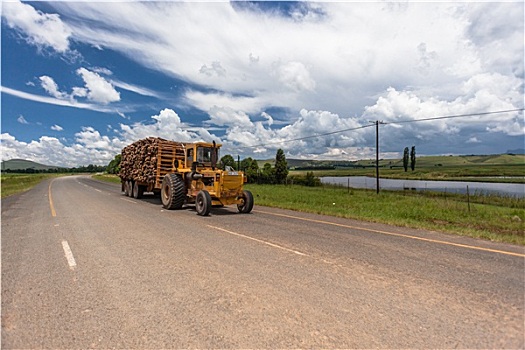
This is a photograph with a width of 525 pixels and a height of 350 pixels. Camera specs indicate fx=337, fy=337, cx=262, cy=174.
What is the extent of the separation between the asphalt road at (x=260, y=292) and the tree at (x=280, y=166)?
53.2 m

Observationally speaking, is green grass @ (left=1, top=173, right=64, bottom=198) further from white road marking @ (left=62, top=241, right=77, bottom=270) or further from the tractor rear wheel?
white road marking @ (left=62, top=241, right=77, bottom=270)

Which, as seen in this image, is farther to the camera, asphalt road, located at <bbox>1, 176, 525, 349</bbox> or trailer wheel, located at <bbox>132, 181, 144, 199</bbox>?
trailer wheel, located at <bbox>132, 181, 144, 199</bbox>

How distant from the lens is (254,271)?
5.71 metres

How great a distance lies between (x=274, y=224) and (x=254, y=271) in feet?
18.2

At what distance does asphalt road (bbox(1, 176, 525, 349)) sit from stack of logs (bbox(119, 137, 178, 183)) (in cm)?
1025

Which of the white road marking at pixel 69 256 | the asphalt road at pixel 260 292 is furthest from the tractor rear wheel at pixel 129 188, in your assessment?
the white road marking at pixel 69 256

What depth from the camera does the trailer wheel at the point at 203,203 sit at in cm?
1341

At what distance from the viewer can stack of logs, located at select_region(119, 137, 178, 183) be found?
18.8 meters

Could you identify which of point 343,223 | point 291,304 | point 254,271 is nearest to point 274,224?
point 343,223

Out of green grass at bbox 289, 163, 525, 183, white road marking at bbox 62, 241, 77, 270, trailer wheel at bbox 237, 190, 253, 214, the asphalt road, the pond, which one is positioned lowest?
the pond

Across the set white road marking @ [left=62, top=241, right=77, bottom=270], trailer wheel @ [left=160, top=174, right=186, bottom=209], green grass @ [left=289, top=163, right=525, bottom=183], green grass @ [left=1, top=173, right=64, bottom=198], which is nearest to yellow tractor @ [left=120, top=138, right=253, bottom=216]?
trailer wheel @ [left=160, top=174, right=186, bottom=209]

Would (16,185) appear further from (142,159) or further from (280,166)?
(280,166)

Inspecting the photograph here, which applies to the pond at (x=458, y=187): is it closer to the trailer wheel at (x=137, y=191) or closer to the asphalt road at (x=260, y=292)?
the trailer wheel at (x=137, y=191)

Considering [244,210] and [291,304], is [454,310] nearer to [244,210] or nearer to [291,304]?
[291,304]
